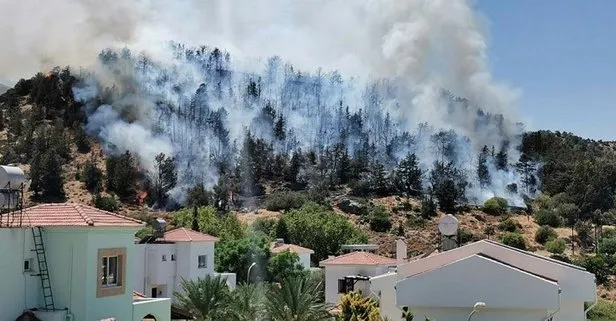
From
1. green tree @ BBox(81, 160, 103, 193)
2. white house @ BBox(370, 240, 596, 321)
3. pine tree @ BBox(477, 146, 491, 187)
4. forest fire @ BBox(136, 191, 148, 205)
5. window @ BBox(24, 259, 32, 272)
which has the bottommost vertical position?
white house @ BBox(370, 240, 596, 321)

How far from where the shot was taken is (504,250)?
26094mm

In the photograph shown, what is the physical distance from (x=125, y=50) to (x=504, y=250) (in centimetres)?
10944

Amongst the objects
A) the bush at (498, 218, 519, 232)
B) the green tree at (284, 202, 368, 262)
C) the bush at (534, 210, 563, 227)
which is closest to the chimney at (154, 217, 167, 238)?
the green tree at (284, 202, 368, 262)

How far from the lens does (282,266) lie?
169ft

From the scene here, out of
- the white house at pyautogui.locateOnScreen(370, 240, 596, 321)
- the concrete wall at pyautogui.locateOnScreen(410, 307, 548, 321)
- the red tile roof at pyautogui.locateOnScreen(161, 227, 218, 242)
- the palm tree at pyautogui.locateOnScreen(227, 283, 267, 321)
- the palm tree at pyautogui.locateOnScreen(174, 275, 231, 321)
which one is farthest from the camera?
the red tile roof at pyautogui.locateOnScreen(161, 227, 218, 242)

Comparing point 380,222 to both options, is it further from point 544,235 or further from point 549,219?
point 549,219

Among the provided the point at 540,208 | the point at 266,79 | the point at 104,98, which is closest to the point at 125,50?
the point at 104,98

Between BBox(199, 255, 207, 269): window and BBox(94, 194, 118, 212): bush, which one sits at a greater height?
BBox(94, 194, 118, 212): bush

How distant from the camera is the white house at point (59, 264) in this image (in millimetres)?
19469

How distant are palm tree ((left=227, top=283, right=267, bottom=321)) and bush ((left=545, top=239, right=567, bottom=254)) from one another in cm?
5141

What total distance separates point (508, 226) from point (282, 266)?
1855 inches

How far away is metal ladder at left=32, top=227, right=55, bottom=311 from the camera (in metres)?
20.2

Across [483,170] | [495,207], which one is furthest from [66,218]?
[483,170]

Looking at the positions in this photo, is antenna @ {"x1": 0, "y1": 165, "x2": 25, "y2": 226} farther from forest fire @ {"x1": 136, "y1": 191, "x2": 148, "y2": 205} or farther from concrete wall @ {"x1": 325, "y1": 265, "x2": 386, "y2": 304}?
forest fire @ {"x1": 136, "y1": 191, "x2": 148, "y2": 205}
